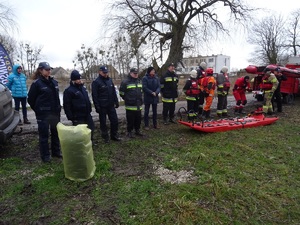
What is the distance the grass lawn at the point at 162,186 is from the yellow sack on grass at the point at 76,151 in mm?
154

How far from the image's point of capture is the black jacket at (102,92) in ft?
18.3

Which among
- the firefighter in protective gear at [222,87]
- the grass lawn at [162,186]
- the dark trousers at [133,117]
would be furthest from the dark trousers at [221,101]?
the dark trousers at [133,117]

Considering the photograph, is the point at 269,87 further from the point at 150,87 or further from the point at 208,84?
the point at 150,87

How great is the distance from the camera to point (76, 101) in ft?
16.3

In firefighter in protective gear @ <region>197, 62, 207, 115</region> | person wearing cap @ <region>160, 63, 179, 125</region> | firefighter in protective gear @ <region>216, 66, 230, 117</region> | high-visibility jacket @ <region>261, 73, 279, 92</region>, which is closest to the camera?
person wearing cap @ <region>160, 63, 179, 125</region>

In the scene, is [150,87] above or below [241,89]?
above

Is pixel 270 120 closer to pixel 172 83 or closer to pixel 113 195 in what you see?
pixel 172 83

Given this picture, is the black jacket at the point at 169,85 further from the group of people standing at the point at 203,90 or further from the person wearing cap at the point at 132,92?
the person wearing cap at the point at 132,92

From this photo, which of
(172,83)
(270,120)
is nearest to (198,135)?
(172,83)

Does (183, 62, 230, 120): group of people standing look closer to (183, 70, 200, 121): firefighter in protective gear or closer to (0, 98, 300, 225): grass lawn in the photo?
(183, 70, 200, 121): firefighter in protective gear

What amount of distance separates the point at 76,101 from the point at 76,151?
155cm

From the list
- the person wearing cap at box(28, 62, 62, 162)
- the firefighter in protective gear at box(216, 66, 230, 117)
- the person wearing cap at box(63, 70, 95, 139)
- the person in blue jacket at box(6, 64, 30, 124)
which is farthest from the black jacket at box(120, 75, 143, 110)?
the firefighter in protective gear at box(216, 66, 230, 117)

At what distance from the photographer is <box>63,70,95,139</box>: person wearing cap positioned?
490cm

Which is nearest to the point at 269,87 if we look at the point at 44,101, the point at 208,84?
the point at 208,84
